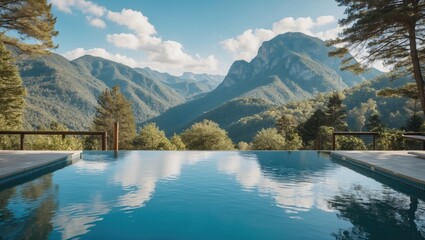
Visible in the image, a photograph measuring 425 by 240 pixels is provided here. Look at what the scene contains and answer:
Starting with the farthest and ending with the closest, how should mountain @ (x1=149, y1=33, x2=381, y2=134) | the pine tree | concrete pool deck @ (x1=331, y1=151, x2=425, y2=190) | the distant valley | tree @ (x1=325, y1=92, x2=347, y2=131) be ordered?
mountain @ (x1=149, y1=33, x2=381, y2=134), the distant valley, tree @ (x1=325, y1=92, x2=347, y2=131), the pine tree, concrete pool deck @ (x1=331, y1=151, x2=425, y2=190)

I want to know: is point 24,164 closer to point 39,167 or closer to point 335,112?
point 39,167

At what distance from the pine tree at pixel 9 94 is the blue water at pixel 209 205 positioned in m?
22.9

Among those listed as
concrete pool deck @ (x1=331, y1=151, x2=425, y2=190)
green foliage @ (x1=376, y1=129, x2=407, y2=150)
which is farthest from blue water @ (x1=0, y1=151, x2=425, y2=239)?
green foliage @ (x1=376, y1=129, x2=407, y2=150)

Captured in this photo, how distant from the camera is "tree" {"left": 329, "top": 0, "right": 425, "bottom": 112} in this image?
438 inches

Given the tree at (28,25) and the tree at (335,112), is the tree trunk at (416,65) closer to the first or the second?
the tree at (28,25)

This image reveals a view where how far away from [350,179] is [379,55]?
7.88 meters

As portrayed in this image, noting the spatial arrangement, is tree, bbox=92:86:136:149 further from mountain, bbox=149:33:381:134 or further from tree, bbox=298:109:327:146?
mountain, bbox=149:33:381:134

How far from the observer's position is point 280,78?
14638 cm

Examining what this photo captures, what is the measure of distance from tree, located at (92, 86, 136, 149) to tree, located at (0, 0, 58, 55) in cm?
3049

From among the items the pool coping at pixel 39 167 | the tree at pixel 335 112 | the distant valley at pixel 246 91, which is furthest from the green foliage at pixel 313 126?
the distant valley at pixel 246 91

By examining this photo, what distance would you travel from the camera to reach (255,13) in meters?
31.5

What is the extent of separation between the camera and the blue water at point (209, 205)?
4.16 meters

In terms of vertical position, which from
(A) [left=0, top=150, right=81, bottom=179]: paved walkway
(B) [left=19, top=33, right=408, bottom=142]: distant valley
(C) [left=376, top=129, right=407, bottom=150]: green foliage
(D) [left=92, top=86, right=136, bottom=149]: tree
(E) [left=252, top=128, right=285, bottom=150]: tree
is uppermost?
(B) [left=19, top=33, right=408, bottom=142]: distant valley

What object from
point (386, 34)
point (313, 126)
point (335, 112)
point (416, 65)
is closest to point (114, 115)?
point (313, 126)
